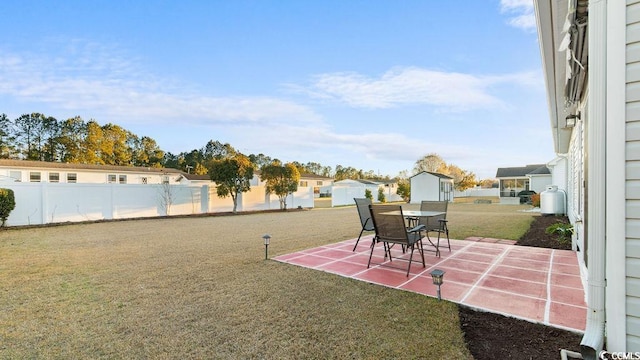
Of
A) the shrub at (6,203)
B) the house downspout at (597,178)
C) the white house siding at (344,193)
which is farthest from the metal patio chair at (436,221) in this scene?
the white house siding at (344,193)

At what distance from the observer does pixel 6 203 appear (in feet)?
32.1

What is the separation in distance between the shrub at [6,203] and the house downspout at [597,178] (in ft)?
47.9

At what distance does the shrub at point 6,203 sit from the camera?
9688mm

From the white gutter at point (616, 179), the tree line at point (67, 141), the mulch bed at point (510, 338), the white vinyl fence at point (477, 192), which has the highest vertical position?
the tree line at point (67, 141)

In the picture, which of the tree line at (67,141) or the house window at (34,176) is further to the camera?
the tree line at (67,141)

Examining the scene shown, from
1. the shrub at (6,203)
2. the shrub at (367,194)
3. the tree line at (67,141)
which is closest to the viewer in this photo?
the shrub at (6,203)

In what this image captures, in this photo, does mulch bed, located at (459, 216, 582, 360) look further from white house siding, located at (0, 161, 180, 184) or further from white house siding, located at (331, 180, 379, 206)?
white house siding, located at (0, 161, 180, 184)

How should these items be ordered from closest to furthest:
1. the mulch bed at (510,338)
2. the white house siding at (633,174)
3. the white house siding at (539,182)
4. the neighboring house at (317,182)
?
the white house siding at (633,174) → the mulch bed at (510,338) → the white house siding at (539,182) → the neighboring house at (317,182)

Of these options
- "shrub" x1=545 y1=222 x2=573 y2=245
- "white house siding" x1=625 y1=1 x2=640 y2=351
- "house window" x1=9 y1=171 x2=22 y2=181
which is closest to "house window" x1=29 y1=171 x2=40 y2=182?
"house window" x1=9 y1=171 x2=22 y2=181

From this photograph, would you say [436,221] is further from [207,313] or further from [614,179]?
[207,313]

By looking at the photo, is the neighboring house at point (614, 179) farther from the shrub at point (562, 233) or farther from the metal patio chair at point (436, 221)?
the shrub at point (562, 233)

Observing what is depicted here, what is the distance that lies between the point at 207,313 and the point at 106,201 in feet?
41.0

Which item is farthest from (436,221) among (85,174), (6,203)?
(85,174)

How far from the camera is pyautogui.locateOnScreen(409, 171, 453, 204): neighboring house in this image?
89.2 ft
